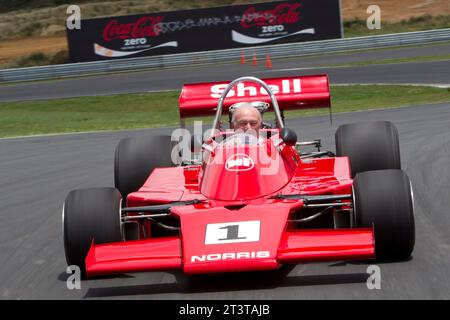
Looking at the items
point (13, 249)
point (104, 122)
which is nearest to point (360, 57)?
point (104, 122)

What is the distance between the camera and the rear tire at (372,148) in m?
9.54

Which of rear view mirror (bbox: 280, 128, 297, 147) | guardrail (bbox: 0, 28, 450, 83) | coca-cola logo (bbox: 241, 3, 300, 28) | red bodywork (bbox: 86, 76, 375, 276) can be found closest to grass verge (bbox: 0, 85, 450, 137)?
guardrail (bbox: 0, 28, 450, 83)

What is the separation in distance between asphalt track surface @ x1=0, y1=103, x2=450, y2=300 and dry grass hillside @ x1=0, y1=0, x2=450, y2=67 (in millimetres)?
29825

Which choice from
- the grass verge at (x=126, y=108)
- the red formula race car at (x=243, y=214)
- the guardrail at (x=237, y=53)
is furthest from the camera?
the guardrail at (x=237, y=53)

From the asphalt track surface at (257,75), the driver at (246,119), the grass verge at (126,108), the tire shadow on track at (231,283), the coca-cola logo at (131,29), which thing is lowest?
the grass verge at (126,108)

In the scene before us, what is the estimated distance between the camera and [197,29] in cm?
3750

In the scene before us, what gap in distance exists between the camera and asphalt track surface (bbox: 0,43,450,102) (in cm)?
2814

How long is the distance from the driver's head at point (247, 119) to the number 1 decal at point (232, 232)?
1954 millimetres

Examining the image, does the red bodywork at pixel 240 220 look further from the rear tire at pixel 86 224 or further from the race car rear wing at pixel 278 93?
the race car rear wing at pixel 278 93

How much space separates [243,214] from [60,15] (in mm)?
47721

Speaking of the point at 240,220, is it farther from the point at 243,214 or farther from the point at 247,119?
the point at 247,119

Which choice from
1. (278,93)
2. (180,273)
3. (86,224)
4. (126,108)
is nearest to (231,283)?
(180,273)

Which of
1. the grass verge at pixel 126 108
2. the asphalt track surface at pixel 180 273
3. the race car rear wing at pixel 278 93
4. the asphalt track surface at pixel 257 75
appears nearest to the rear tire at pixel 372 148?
the asphalt track surface at pixel 180 273

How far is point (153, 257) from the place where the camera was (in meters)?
6.71
